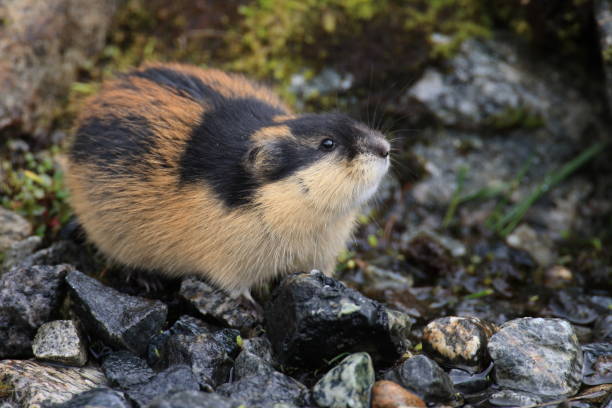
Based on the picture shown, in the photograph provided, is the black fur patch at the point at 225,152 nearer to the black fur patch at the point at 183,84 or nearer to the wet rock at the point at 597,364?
the black fur patch at the point at 183,84

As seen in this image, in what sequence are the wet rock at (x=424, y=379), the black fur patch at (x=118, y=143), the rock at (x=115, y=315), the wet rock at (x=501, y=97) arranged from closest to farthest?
the wet rock at (x=424, y=379) → the rock at (x=115, y=315) → the black fur patch at (x=118, y=143) → the wet rock at (x=501, y=97)

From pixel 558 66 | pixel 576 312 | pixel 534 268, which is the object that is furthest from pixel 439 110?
pixel 576 312

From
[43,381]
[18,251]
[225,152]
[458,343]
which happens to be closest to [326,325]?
[458,343]

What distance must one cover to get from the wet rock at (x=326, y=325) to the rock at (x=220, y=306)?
500mm

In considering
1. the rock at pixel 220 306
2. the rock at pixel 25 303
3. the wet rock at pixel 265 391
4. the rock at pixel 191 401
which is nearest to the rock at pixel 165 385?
the wet rock at pixel 265 391

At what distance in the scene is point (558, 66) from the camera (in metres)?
8.99

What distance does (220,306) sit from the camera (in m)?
6.11

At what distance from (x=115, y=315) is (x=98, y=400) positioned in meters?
1.12

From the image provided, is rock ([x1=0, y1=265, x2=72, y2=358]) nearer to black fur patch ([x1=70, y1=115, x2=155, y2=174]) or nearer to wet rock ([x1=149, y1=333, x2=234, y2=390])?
wet rock ([x1=149, y1=333, x2=234, y2=390])

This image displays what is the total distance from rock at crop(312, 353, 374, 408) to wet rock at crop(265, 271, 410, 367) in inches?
9.9

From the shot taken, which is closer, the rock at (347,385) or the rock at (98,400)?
the rock at (98,400)

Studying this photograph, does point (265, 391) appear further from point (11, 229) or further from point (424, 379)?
point (11, 229)

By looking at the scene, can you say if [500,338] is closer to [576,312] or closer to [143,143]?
[576,312]

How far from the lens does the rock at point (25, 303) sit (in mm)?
5668
